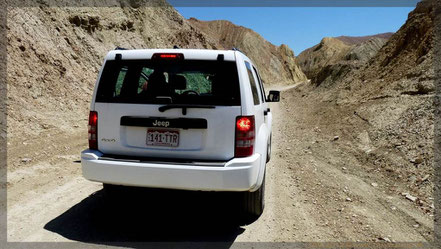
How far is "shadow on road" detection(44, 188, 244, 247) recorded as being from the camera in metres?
3.74

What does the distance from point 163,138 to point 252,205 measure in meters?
1.43

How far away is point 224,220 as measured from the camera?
4.23 m

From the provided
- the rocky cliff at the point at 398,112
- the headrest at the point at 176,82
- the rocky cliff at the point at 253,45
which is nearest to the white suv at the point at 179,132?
the headrest at the point at 176,82

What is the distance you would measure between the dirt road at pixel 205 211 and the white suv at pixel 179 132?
2.41 ft

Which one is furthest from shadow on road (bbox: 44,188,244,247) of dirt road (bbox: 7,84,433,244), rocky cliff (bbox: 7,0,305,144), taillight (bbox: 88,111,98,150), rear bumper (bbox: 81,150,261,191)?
rocky cliff (bbox: 7,0,305,144)

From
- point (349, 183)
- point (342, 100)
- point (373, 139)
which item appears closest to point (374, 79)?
point (342, 100)

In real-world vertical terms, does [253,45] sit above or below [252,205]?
above

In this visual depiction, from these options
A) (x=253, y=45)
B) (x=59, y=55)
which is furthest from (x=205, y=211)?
(x=253, y=45)

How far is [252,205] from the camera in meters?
4.04

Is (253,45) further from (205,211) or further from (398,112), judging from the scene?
(205,211)

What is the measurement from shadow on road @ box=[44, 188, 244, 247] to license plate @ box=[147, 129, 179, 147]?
106 centimetres

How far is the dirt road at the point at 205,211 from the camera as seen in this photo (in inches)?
151

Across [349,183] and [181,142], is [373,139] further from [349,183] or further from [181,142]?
[181,142]

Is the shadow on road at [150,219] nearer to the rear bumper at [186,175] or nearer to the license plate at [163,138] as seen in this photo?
the rear bumper at [186,175]
